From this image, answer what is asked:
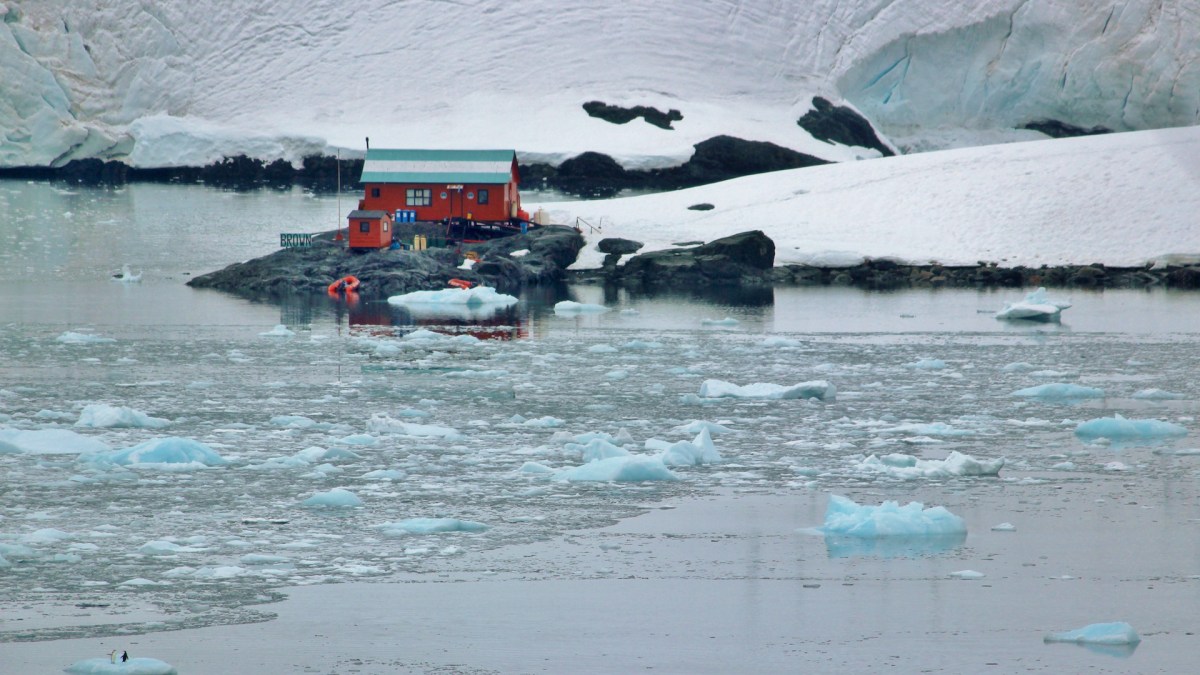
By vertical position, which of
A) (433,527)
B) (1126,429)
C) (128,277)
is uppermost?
(128,277)

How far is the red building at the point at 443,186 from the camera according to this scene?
4559 cm

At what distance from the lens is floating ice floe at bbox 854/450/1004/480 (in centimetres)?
1252

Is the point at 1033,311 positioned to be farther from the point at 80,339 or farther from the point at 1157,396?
the point at 80,339

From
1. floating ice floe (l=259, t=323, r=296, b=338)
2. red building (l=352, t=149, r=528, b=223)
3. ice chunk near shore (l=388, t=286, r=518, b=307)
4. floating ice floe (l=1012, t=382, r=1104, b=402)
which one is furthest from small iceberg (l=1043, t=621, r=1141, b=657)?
red building (l=352, t=149, r=528, b=223)

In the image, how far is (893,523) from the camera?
10.5 m

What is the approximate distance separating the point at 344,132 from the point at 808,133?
79.4 feet

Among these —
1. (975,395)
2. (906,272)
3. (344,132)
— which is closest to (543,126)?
(344,132)

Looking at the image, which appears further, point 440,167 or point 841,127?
point 841,127

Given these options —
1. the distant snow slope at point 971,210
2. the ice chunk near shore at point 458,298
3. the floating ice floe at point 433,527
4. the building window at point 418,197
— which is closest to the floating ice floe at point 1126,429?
the floating ice floe at point 433,527

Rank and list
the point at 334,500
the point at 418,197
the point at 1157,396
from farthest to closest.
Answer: the point at 418,197 → the point at 1157,396 → the point at 334,500

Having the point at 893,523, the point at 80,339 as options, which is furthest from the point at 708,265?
the point at 893,523

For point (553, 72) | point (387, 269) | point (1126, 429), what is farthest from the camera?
point (553, 72)

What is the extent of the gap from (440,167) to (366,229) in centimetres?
600

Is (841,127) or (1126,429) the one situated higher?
(841,127)
